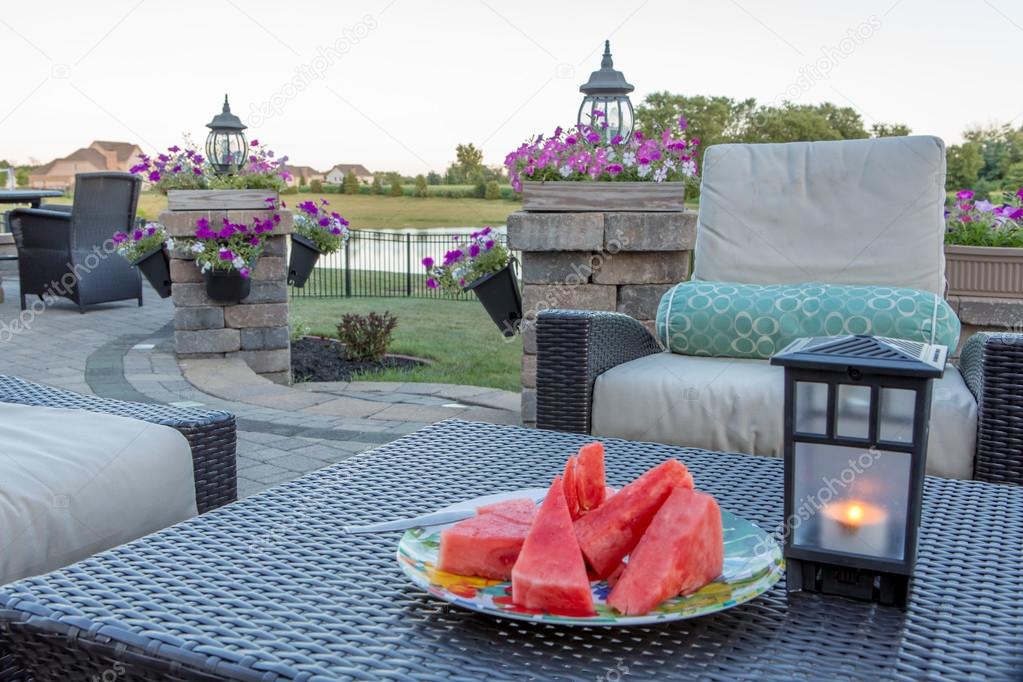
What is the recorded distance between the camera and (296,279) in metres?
7.33

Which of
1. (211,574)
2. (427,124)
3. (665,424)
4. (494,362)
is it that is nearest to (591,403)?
(665,424)

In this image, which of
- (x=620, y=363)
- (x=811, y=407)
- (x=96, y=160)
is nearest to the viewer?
(x=811, y=407)

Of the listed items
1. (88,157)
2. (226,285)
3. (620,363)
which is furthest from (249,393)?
(88,157)

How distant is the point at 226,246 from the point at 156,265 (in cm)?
124

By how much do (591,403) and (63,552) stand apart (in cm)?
138

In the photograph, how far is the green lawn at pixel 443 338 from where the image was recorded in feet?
20.8

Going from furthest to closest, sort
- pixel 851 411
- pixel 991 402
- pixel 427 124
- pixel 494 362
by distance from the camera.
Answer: pixel 494 362, pixel 427 124, pixel 991 402, pixel 851 411

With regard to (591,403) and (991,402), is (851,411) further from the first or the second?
(591,403)

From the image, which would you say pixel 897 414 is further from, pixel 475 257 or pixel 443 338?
pixel 443 338

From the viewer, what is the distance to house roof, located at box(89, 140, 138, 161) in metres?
7.45

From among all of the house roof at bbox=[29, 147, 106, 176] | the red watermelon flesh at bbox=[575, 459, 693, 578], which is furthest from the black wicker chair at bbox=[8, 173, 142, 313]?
the red watermelon flesh at bbox=[575, 459, 693, 578]

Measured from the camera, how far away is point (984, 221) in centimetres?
332

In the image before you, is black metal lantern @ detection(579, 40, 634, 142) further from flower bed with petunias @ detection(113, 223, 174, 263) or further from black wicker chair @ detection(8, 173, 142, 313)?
black wicker chair @ detection(8, 173, 142, 313)

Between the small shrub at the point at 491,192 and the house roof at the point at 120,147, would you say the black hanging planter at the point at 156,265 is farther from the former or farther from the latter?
the small shrub at the point at 491,192
